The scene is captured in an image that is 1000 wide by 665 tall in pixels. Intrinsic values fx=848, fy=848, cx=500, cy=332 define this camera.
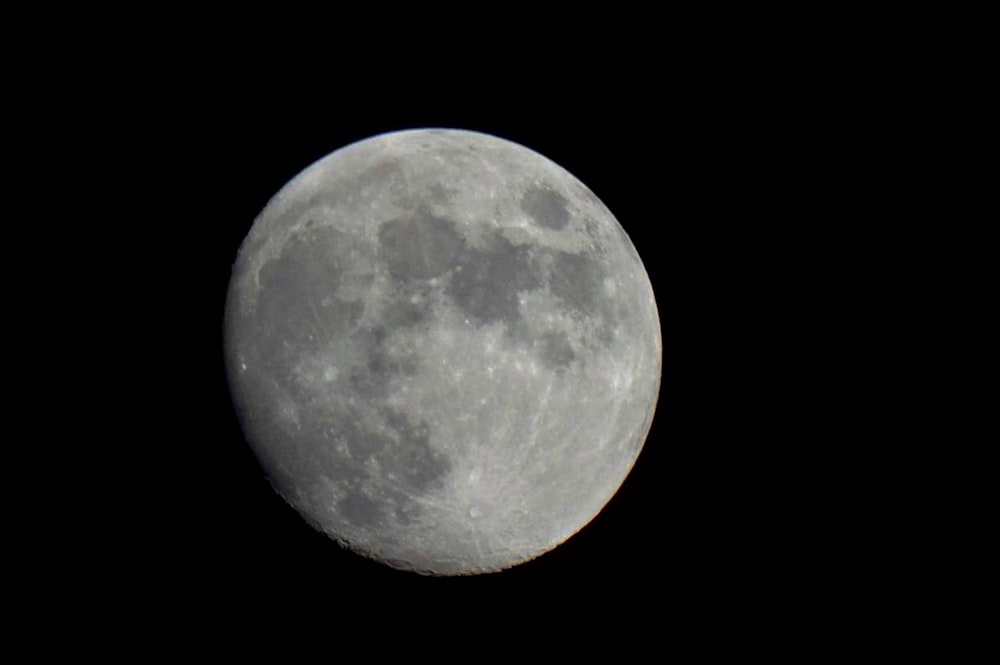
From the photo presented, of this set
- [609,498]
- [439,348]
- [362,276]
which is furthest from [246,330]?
[609,498]

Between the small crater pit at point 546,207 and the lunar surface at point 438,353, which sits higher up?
the small crater pit at point 546,207

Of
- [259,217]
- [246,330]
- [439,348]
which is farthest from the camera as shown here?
[259,217]

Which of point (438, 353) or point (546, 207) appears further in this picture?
point (546, 207)

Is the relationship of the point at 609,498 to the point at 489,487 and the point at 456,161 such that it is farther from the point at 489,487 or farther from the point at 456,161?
the point at 456,161

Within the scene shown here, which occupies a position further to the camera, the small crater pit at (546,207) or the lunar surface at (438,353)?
the small crater pit at (546,207)

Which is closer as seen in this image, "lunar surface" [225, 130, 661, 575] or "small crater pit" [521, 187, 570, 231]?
"lunar surface" [225, 130, 661, 575]

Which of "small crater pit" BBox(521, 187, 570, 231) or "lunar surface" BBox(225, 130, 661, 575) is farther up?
Result: "small crater pit" BBox(521, 187, 570, 231)

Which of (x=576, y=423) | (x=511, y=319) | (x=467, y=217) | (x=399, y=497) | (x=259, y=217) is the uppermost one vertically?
(x=259, y=217)

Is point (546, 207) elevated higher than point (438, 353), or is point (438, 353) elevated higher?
point (546, 207)
